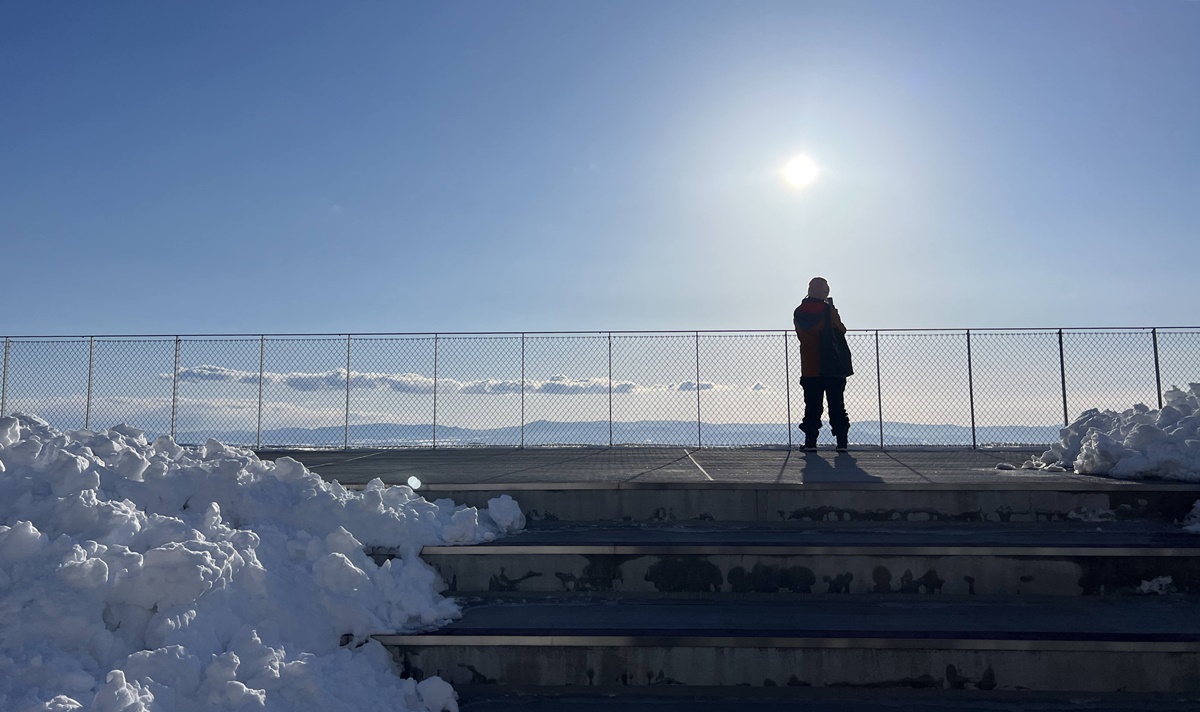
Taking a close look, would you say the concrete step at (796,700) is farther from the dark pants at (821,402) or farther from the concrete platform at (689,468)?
the dark pants at (821,402)

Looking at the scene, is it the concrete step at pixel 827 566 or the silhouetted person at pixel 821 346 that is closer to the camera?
the concrete step at pixel 827 566

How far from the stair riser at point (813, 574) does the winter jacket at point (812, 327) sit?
416cm

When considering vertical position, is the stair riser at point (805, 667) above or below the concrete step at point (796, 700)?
above

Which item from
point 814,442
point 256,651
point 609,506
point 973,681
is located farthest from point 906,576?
point 814,442

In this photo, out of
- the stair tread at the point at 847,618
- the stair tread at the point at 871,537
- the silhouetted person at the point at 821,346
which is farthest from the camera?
the silhouetted person at the point at 821,346

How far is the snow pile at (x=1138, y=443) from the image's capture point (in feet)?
17.7

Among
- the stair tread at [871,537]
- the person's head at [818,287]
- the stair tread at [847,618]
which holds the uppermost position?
the person's head at [818,287]

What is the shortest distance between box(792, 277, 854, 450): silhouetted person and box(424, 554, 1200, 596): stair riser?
4154 mm

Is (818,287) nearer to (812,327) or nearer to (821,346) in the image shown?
(812,327)

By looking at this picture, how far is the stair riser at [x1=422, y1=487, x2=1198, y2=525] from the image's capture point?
5.07 metres

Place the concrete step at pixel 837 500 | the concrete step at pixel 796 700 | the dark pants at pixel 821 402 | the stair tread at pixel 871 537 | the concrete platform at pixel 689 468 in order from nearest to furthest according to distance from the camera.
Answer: the concrete step at pixel 796 700
the stair tread at pixel 871 537
the concrete step at pixel 837 500
the concrete platform at pixel 689 468
the dark pants at pixel 821 402

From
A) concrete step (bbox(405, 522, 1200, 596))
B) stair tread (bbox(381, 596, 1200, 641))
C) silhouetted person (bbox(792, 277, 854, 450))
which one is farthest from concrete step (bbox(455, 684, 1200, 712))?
silhouetted person (bbox(792, 277, 854, 450))

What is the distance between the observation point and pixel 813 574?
4281 millimetres

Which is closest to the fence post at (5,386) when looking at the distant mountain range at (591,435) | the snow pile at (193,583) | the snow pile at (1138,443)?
the distant mountain range at (591,435)
